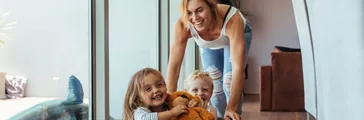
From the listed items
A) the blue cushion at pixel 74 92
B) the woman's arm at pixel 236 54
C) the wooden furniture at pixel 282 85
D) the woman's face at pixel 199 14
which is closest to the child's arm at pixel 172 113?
the woman's arm at pixel 236 54

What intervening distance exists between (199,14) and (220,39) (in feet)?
0.63

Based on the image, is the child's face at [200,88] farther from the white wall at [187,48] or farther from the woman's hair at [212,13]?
the white wall at [187,48]

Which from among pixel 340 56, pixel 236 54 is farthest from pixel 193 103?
pixel 340 56

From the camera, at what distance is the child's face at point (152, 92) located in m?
1.53

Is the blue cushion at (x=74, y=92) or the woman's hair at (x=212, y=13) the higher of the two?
the woman's hair at (x=212, y=13)

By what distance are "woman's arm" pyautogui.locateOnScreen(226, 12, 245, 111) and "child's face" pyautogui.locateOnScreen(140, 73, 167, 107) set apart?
50 centimetres

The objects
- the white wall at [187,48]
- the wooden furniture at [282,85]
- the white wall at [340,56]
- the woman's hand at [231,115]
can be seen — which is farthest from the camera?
the wooden furniture at [282,85]

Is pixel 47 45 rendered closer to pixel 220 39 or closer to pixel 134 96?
pixel 134 96

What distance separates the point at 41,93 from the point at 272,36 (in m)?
4.98

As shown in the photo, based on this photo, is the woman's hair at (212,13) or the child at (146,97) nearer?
the child at (146,97)

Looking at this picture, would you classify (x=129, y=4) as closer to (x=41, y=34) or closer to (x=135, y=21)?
(x=135, y=21)

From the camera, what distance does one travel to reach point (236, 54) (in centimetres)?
199

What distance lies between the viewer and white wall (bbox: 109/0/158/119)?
90.8 inches

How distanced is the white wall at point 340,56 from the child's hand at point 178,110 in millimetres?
509
